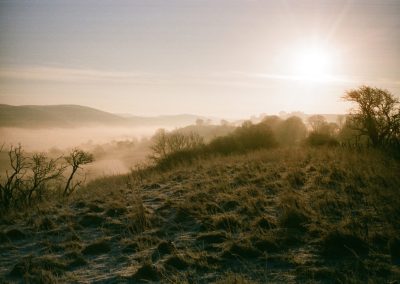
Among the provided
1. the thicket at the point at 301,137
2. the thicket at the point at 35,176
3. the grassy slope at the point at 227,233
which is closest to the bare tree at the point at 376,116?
the thicket at the point at 301,137

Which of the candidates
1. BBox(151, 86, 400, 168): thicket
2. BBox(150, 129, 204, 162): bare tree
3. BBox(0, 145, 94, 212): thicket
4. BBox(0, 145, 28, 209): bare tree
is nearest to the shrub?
BBox(151, 86, 400, 168): thicket

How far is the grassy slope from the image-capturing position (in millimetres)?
5688

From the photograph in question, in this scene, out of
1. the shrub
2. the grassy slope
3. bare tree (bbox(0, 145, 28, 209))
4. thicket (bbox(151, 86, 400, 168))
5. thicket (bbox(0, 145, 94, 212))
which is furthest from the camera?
the shrub

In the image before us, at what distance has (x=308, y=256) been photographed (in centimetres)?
592

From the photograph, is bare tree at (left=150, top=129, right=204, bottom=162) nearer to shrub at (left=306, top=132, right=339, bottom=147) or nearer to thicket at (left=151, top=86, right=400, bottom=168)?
thicket at (left=151, top=86, right=400, bottom=168)

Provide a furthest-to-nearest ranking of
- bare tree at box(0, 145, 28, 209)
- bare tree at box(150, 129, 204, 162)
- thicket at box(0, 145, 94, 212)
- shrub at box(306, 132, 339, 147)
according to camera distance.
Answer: bare tree at box(150, 129, 204, 162), shrub at box(306, 132, 339, 147), thicket at box(0, 145, 94, 212), bare tree at box(0, 145, 28, 209)

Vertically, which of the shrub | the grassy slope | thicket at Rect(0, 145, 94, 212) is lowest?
thicket at Rect(0, 145, 94, 212)

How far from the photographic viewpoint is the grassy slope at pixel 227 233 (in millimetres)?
5688

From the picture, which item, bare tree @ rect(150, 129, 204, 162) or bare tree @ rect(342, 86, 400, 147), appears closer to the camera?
bare tree @ rect(342, 86, 400, 147)

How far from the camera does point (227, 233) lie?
7.07 metres

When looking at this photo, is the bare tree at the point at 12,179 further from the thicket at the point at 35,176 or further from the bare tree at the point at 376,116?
the bare tree at the point at 376,116

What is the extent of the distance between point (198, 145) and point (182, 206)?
31303 mm

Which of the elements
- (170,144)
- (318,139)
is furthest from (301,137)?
(170,144)

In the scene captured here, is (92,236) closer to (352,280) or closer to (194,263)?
(194,263)
